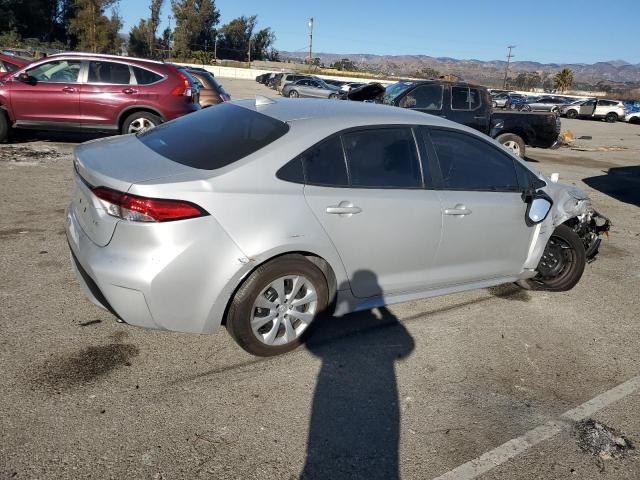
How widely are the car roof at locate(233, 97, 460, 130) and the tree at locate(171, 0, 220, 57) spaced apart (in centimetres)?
8359

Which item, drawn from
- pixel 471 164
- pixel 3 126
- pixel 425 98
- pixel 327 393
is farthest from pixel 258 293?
pixel 425 98

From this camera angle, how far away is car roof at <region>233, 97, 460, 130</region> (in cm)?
352

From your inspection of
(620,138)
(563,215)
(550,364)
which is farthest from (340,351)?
(620,138)

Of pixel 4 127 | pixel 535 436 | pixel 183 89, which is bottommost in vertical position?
pixel 535 436

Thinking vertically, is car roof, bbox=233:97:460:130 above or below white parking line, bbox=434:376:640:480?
above

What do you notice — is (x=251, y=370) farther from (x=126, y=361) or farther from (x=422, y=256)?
(x=422, y=256)

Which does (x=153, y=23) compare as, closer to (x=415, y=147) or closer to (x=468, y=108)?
(x=468, y=108)

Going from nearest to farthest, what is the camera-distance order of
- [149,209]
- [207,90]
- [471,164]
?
[149,209]
[471,164]
[207,90]

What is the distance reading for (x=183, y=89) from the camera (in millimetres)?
9547

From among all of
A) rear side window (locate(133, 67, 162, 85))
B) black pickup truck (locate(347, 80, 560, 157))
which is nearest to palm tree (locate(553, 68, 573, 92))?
black pickup truck (locate(347, 80, 560, 157))

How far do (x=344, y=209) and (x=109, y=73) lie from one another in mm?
7689

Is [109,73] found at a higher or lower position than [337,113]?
higher

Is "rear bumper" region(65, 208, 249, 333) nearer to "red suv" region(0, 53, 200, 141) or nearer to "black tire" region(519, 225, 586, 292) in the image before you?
"black tire" region(519, 225, 586, 292)

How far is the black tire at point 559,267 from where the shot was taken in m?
4.81
